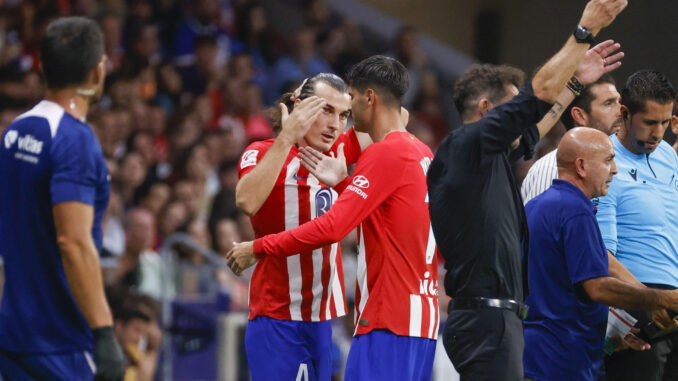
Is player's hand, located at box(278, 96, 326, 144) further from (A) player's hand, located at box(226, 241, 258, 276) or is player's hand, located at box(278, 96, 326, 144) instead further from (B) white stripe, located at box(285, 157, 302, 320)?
(A) player's hand, located at box(226, 241, 258, 276)

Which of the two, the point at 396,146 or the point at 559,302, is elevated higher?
the point at 396,146

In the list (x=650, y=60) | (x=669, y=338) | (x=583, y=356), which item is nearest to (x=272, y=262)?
(x=583, y=356)

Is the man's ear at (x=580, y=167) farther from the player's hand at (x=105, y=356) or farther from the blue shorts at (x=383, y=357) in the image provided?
the player's hand at (x=105, y=356)

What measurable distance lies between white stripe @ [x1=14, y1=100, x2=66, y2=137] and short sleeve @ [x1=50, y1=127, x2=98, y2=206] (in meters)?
0.06

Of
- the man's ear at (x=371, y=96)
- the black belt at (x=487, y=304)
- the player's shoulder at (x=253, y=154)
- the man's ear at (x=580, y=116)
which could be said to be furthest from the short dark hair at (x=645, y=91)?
the player's shoulder at (x=253, y=154)

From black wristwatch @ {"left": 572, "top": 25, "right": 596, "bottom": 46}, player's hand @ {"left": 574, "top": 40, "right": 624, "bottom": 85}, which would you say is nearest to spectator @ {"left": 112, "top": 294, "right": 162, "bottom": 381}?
player's hand @ {"left": 574, "top": 40, "right": 624, "bottom": 85}

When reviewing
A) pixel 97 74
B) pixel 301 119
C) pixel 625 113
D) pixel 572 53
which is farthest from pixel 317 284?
pixel 625 113

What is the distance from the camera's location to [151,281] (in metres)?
8.70

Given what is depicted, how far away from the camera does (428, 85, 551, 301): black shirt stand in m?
4.10

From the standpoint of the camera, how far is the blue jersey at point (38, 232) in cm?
363

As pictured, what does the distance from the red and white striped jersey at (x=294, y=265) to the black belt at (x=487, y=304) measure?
105cm

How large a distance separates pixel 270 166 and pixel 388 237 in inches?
30.6

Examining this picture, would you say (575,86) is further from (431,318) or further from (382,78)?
(431,318)

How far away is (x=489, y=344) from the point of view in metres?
4.06
